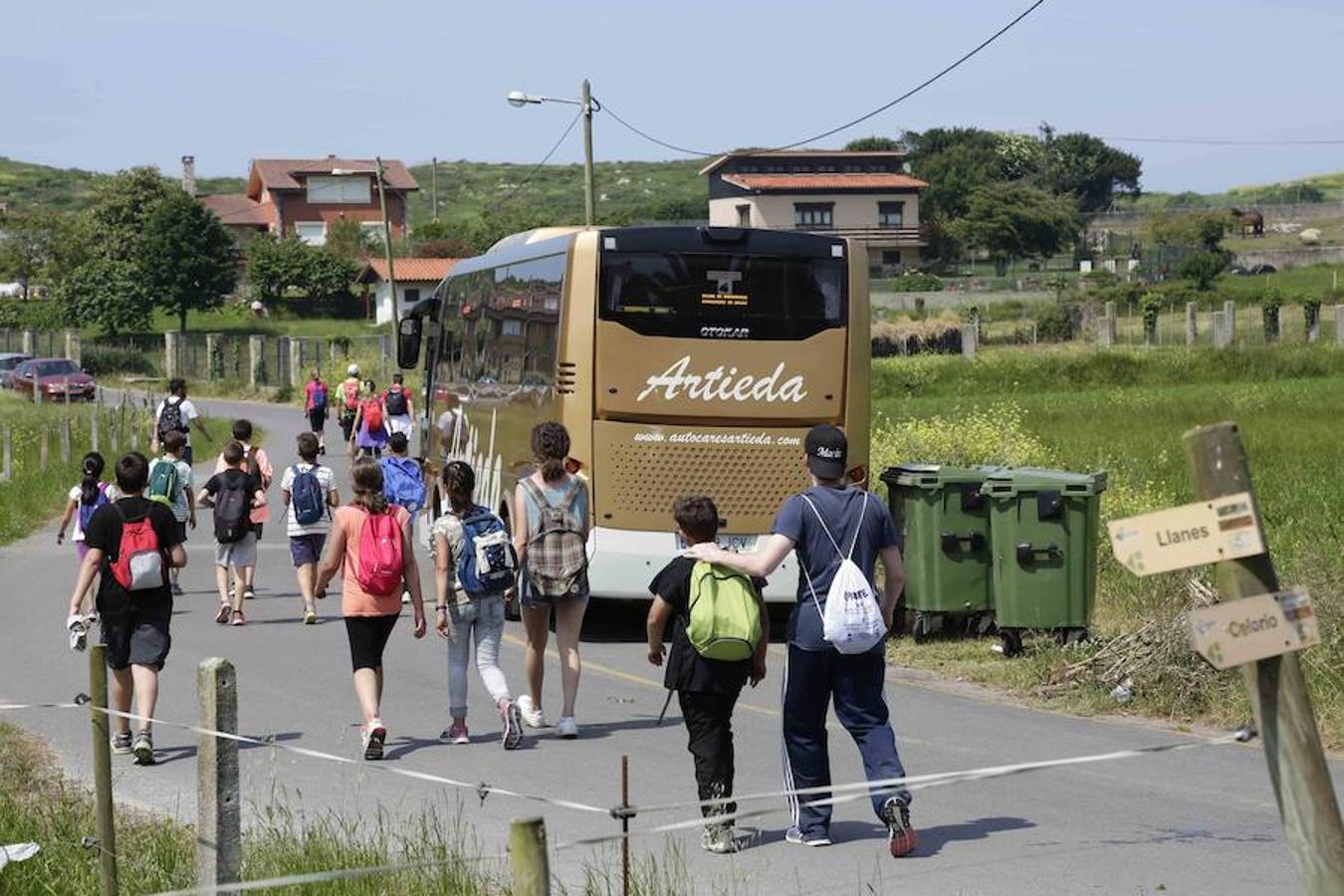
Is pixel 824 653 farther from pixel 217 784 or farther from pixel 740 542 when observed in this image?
pixel 740 542

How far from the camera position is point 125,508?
11.8 meters

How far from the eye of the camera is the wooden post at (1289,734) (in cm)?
497

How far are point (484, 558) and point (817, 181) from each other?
100 m

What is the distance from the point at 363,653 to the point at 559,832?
2.49 m

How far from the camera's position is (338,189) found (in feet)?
401

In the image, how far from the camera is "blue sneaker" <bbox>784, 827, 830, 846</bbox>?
30.1ft

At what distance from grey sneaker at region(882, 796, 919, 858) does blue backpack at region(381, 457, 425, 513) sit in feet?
37.2

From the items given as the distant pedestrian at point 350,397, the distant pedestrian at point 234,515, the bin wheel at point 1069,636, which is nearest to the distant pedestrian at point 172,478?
the distant pedestrian at point 234,515

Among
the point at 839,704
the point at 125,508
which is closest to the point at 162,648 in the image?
the point at 125,508

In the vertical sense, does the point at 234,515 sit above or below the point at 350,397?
below

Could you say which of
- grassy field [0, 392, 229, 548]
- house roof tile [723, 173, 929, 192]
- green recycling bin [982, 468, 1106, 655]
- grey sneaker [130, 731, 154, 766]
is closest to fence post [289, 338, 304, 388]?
grassy field [0, 392, 229, 548]

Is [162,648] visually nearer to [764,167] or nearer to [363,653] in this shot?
[363,653]

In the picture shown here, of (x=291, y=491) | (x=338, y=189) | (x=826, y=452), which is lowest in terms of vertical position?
(x=291, y=491)

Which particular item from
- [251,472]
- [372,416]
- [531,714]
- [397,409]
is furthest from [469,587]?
[397,409]
